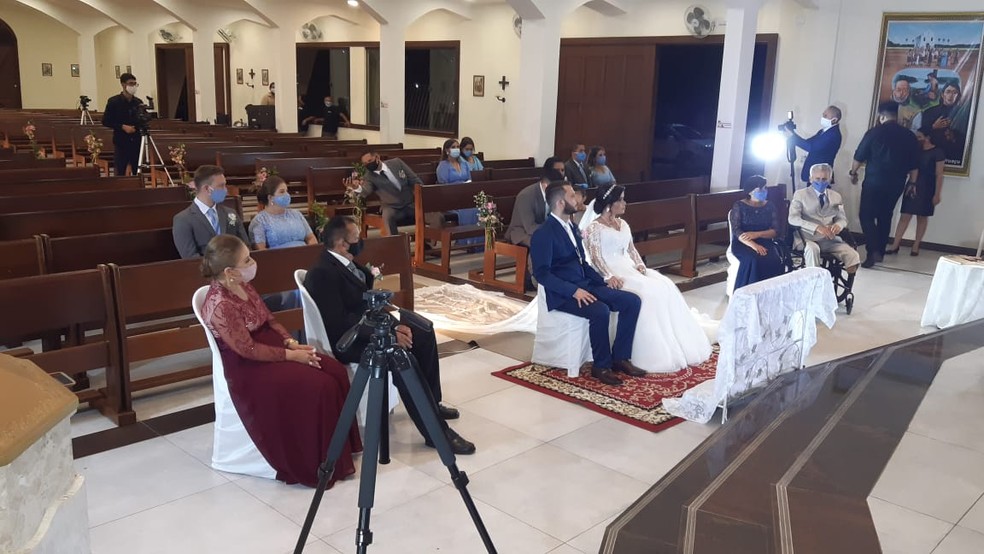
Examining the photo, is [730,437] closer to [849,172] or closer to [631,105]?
[849,172]

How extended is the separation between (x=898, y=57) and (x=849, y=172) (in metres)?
1.41

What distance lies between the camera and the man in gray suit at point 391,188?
8141 millimetres

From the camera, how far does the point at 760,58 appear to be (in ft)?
37.0

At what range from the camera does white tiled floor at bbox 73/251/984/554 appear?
311 cm

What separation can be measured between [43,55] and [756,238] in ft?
75.4

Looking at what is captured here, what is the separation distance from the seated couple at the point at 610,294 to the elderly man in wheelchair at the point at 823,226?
6.69 ft

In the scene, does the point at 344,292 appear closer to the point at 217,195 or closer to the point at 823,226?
the point at 217,195

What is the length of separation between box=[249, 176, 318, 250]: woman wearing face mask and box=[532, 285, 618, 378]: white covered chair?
66.4 inches

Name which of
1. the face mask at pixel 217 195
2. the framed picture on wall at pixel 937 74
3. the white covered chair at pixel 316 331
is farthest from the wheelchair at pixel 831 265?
the face mask at pixel 217 195

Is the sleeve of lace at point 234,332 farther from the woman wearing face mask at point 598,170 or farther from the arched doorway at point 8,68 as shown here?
the arched doorway at point 8,68

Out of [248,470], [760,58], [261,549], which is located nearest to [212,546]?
[261,549]

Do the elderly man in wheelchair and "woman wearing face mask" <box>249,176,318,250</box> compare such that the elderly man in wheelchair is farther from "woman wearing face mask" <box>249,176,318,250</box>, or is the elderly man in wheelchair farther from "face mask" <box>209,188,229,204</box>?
"face mask" <box>209,188,229,204</box>

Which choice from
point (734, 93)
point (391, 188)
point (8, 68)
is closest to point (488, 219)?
point (391, 188)

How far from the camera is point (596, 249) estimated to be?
527 cm
